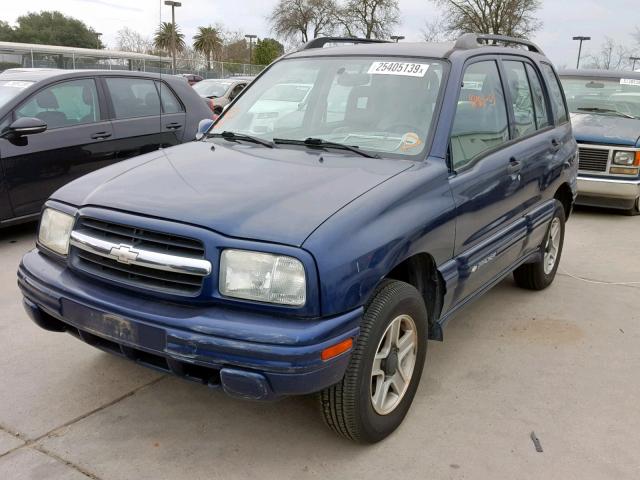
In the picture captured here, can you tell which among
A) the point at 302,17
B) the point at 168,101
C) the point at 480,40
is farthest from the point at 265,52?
the point at 480,40

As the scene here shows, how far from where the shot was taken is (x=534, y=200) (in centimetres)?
422

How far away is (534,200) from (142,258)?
2801 millimetres

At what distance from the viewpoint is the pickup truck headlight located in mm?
7594

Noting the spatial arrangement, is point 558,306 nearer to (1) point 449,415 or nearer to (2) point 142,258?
(1) point 449,415

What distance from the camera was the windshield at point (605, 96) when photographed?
8414 mm

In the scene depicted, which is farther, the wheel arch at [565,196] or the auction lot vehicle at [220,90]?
the auction lot vehicle at [220,90]

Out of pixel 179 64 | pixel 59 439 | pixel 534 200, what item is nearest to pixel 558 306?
pixel 534 200

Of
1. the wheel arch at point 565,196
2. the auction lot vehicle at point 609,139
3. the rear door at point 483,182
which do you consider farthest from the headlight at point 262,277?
the auction lot vehicle at point 609,139

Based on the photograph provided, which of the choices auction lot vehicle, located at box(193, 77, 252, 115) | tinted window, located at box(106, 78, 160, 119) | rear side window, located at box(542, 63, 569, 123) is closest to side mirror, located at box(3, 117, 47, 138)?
tinted window, located at box(106, 78, 160, 119)

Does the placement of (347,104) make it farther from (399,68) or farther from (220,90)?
(220,90)

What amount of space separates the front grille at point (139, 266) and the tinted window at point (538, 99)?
302 cm

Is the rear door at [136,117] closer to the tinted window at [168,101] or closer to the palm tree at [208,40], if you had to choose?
the tinted window at [168,101]

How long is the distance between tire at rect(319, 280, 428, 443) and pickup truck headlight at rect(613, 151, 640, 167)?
19.1 ft

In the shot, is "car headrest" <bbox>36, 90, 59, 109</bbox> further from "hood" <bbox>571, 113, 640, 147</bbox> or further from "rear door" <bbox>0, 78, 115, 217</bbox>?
"hood" <bbox>571, 113, 640, 147</bbox>
